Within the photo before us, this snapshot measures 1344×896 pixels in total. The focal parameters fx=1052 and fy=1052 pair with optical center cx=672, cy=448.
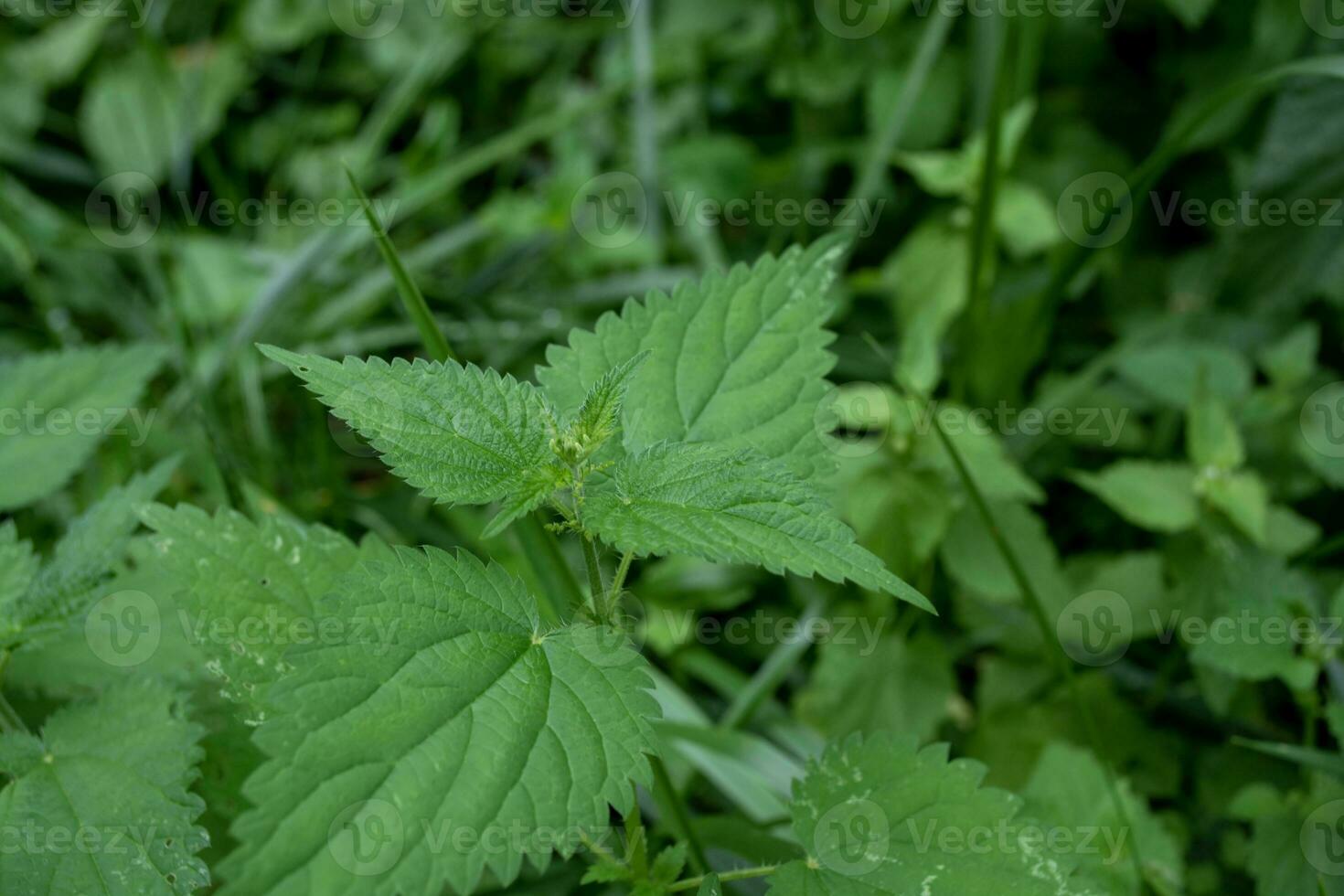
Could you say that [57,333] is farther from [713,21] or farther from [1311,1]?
[1311,1]

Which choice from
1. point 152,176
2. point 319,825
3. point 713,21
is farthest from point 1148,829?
point 152,176

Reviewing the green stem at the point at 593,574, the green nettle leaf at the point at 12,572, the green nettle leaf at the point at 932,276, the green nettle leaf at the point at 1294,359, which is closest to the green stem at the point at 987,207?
the green nettle leaf at the point at 932,276

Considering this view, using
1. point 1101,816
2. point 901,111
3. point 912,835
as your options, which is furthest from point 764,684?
point 901,111

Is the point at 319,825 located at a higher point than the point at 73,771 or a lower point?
higher

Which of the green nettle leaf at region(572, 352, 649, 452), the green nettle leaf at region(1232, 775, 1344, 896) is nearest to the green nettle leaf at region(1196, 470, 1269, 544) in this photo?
the green nettle leaf at region(1232, 775, 1344, 896)

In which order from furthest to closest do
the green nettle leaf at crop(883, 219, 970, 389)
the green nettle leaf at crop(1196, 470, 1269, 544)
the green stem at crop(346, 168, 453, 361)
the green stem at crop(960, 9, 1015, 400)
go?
the green nettle leaf at crop(883, 219, 970, 389)
the green stem at crop(960, 9, 1015, 400)
the green nettle leaf at crop(1196, 470, 1269, 544)
the green stem at crop(346, 168, 453, 361)

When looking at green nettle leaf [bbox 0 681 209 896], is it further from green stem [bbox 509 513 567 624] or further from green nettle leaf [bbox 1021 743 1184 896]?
green nettle leaf [bbox 1021 743 1184 896]

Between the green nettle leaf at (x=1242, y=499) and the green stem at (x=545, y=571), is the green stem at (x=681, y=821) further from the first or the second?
the green nettle leaf at (x=1242, y=499)
